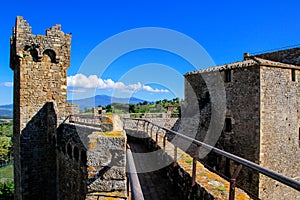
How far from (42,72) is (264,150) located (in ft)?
41.1

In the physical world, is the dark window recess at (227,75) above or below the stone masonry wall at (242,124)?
above

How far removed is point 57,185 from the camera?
10.5m

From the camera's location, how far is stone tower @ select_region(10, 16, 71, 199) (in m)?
10.4

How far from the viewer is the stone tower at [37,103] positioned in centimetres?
1038

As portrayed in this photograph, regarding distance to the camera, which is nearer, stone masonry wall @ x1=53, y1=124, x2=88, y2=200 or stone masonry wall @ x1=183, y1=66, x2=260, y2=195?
stone masonry wall @ x1=53, y1=124, x2=88, y2=200

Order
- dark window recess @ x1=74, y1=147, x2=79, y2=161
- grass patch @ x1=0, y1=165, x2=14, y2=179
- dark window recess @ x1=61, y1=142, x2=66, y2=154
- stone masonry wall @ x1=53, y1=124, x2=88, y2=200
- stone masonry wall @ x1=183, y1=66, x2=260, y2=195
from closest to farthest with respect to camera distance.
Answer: stone masonry wall @ x1=53, y1=124, x2=88, y2=200 → dark window recess @ x1=74, y1=147, x2=79, y2=161 → dark window recess @ x1=61, y1=142, x2=66, y2=154 → stone masonry wall @ x1=183, y1=66, x2=260, y2=195 → grass patch @ x1=0, y1=165, x2=14, y2=179

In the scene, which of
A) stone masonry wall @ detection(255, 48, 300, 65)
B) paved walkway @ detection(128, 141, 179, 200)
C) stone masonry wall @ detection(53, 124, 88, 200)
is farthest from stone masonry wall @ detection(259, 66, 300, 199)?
stone masonry wall @ detection(53, 124, 88, 200)

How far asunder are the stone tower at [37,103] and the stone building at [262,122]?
1018 centimetres

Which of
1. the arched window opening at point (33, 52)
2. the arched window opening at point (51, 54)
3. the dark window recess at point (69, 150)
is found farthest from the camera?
the arched window opening at point (51, 54)

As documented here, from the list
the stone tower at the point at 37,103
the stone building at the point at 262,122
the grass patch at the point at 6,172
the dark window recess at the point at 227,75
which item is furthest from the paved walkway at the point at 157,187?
the grass patch at the point at 6,172

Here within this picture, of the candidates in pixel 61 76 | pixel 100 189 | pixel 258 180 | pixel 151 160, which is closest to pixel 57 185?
pixel 61 76

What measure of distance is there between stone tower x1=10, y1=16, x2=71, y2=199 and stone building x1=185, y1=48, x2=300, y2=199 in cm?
1018

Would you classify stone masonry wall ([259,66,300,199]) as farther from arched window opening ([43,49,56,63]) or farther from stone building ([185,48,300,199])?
arched window opening ([43,49,56,63])

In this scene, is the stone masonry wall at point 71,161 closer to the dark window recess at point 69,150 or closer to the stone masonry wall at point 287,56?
the dark window recess at point 69,150
